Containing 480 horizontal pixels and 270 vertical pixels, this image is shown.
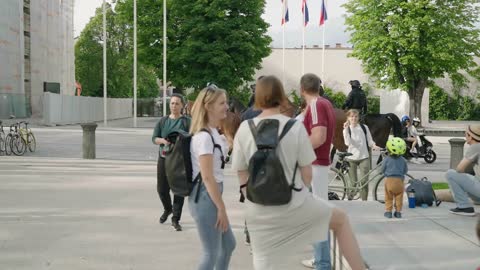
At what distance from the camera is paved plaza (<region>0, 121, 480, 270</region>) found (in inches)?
239

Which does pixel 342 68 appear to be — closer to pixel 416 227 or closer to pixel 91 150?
pixel 91 150

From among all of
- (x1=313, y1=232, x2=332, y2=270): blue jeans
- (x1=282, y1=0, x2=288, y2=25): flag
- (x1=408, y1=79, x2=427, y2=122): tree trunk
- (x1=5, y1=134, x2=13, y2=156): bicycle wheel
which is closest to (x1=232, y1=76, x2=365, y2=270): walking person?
(x1=313, y1=232, x2=332, y2=270): blue jeans

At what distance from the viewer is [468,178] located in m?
7.69

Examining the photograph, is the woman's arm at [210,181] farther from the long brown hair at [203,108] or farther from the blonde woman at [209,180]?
the long brown hair at [203,108]

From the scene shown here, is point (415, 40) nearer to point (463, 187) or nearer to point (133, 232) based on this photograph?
point (463, 187)

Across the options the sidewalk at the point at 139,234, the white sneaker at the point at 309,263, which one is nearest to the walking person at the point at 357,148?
the sidewalk at the point at 139,234

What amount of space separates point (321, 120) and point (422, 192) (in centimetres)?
408

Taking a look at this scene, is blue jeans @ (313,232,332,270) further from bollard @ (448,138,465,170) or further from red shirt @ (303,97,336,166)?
bollard @ (448,138,465,170)

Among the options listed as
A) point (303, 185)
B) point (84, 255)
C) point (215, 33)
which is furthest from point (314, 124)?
point (215, 33)

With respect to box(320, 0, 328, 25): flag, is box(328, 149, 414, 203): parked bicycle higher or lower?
lower

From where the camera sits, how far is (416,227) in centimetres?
709

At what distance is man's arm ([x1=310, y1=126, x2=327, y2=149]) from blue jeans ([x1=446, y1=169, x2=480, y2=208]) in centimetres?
343

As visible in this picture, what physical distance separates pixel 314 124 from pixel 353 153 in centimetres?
472

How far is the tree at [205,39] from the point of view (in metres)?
43.2
